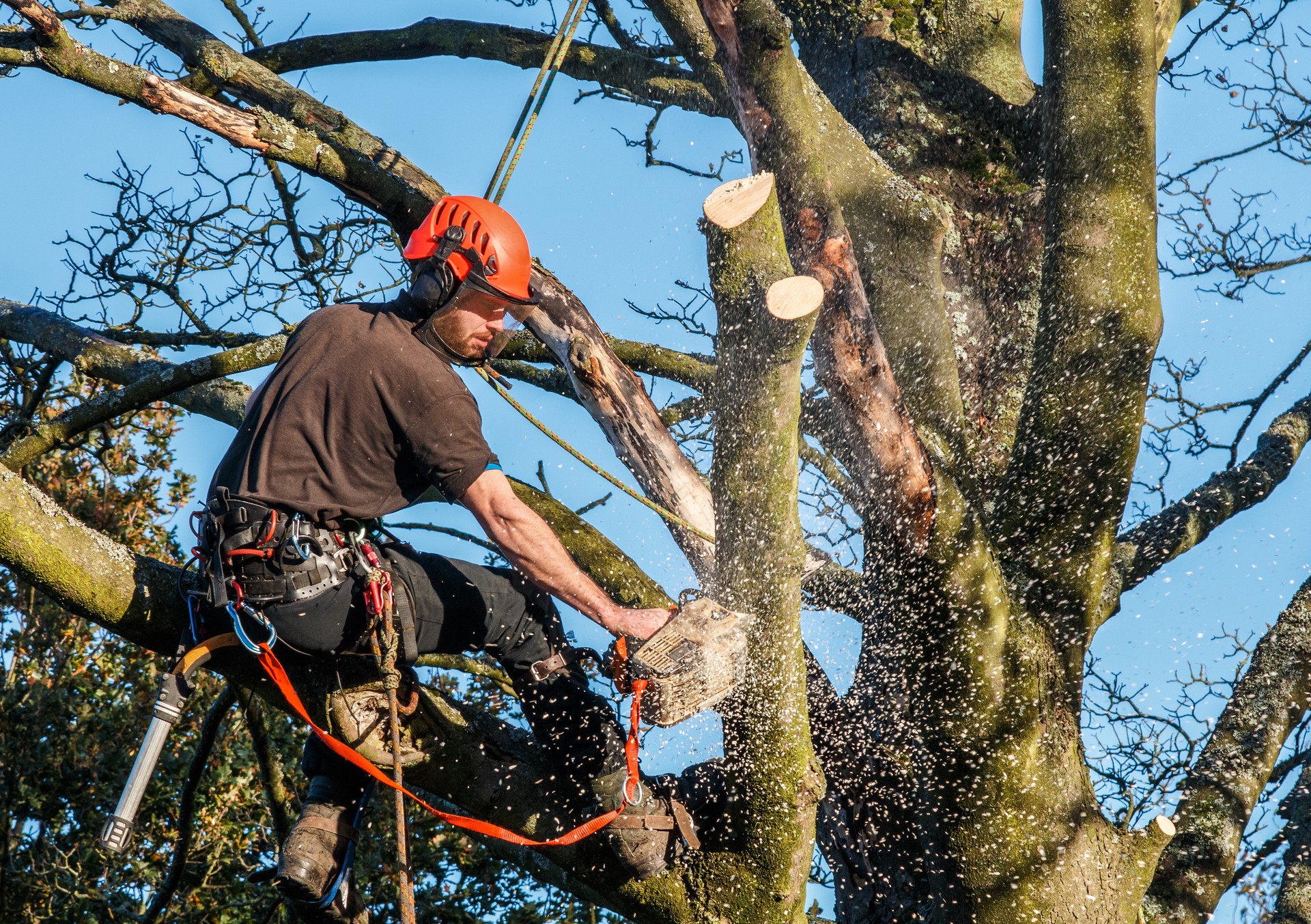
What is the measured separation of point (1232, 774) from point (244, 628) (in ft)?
10.2

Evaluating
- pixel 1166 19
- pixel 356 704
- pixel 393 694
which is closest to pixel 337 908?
pixel 356 704

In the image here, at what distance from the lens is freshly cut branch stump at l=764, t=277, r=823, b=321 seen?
2559mm

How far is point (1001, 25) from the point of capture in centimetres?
525

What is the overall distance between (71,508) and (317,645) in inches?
174

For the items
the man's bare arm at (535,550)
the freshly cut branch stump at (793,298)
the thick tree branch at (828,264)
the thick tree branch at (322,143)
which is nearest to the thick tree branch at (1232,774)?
the thick tree branch at (828,264)

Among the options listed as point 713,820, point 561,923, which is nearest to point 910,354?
point 713,820

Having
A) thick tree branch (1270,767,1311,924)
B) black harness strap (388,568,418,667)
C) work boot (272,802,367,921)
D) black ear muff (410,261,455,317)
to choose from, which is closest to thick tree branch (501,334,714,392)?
black ear muff (410,261,455,317)

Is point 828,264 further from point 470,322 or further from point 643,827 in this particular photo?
point 643,827

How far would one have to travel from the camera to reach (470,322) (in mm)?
3158

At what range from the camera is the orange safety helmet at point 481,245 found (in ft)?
10.3

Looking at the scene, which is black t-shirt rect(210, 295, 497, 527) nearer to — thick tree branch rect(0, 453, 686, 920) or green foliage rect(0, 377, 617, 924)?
thick tree branch rect(0, 453, 686, 920)

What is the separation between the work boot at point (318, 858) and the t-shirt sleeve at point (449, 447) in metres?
1.07

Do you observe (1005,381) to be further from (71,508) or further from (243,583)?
(71,508)

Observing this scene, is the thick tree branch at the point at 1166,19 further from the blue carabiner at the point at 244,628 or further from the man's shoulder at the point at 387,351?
the blue carabiner at the point at 244,628
